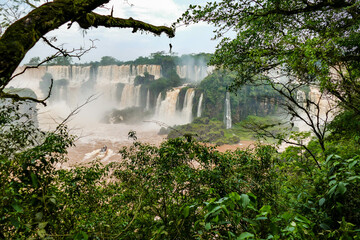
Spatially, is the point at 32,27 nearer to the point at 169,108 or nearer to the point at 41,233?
the point at 41,233

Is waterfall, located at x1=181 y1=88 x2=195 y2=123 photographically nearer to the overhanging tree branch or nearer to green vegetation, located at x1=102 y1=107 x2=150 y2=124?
green vegetation, located at x1=102 y1=107 x2=150 y2=124

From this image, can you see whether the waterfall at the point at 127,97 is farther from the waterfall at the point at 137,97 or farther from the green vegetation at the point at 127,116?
the green vegetation at the point at 127,116

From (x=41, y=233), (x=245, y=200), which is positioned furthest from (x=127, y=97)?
(x=245, y=200)

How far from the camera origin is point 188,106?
2894cm

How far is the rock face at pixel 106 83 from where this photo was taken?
34.2 metres

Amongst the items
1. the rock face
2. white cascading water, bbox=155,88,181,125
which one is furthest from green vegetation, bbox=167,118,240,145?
the rock face

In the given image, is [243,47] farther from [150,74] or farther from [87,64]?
[87,64]

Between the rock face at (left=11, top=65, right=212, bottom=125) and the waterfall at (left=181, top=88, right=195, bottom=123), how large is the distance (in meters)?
2.34


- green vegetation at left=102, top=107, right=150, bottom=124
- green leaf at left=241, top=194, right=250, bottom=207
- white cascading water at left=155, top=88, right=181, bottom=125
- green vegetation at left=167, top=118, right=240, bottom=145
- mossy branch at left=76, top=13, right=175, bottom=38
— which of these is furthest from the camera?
green vegetation at left=102, top=107, right=150, bottom=124

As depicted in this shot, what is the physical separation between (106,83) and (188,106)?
18556 mm

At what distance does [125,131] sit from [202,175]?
26.9m

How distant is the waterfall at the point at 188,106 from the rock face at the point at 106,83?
7.67 ft

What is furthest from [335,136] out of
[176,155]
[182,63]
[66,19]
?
[182,63]

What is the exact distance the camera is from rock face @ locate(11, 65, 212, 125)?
34219mm
